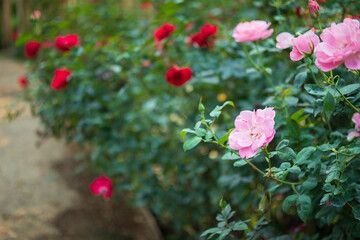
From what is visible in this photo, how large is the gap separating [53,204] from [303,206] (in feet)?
4.91

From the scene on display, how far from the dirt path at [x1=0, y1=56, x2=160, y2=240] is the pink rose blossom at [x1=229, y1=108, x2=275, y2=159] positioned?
129 cm

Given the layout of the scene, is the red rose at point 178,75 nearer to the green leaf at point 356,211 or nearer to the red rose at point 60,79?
the red rose at point 60,79

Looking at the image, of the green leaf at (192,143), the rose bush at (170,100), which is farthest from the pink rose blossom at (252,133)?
the rose bush at (170,100)

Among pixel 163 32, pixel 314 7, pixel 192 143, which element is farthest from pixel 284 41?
pixel 163 32

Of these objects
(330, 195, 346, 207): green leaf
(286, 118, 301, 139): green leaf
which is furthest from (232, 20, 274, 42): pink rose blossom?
(330, 195, 346, 207): green leaf

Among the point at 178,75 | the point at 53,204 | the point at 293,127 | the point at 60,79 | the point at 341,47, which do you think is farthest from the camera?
the point at 53,204

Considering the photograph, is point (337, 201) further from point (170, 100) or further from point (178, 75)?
point (170, 100)

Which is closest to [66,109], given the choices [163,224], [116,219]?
[116,219]

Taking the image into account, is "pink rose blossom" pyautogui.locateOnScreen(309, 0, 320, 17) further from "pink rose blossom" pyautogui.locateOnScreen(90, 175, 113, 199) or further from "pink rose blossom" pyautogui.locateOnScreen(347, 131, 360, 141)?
"pink rose blossom" pyautogui.locateOnScreen(90, 175, 113, 199)

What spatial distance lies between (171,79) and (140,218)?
1038 millimetres

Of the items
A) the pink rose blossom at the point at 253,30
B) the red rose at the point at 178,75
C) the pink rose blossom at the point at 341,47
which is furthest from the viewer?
the red rose at the point at 178,75

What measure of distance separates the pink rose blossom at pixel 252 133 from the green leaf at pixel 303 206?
206mm

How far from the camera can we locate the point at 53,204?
1860 millimetres

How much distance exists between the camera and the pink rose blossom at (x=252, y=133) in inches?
25.5
